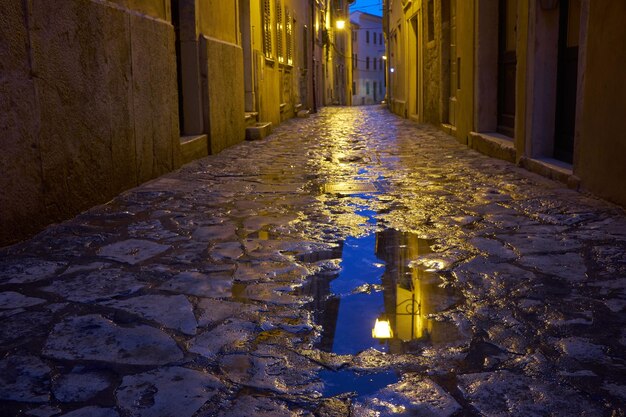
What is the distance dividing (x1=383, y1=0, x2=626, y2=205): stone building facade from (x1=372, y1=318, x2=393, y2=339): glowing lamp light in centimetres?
259

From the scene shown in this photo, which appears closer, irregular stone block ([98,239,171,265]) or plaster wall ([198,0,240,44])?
irregular stone block ([98,239,171,265])

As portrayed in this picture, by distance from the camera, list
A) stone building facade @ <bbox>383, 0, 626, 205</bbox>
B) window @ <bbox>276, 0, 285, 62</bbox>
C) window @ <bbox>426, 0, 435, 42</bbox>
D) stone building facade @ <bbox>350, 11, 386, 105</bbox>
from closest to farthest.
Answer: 1. stone building facade @ <bbox>383, 0, 626, 205</bbox>
2. window @ <bbox>426, 0, 435, 42</bbox>
3. window @ <bbox>276, 0, 285, 62</bbox>
4. stone building facade @ <bbox>350, 11, 386, 105</bbox>

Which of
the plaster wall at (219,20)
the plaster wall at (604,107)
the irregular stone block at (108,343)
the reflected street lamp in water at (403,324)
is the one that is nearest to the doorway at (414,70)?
the plaster wall at (219,20)

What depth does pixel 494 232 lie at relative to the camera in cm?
393

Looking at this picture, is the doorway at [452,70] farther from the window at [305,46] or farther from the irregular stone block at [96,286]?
the window at [305,46]

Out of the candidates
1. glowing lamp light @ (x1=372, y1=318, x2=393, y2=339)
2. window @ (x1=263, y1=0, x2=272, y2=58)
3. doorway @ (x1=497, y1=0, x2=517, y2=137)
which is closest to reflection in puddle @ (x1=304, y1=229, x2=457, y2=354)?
glowing lamp light @ (x1=372, y1=318, x2=393, y2=339)

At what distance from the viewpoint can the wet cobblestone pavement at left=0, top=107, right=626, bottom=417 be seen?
194cm

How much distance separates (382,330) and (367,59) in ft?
205

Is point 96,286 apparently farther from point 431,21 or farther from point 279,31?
point 279,31

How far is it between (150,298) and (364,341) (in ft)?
3.25

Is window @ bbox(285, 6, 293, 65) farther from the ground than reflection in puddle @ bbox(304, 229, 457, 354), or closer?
farther from the ground

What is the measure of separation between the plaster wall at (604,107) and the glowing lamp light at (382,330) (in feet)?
8.53

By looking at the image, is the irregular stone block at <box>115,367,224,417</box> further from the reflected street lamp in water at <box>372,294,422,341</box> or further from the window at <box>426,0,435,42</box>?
the window at <box>426,0,435,42</box>

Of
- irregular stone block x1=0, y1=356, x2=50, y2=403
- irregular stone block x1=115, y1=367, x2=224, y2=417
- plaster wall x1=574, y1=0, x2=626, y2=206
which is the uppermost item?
plaster wall x1=574, y1=0, x2=626, y2=206
